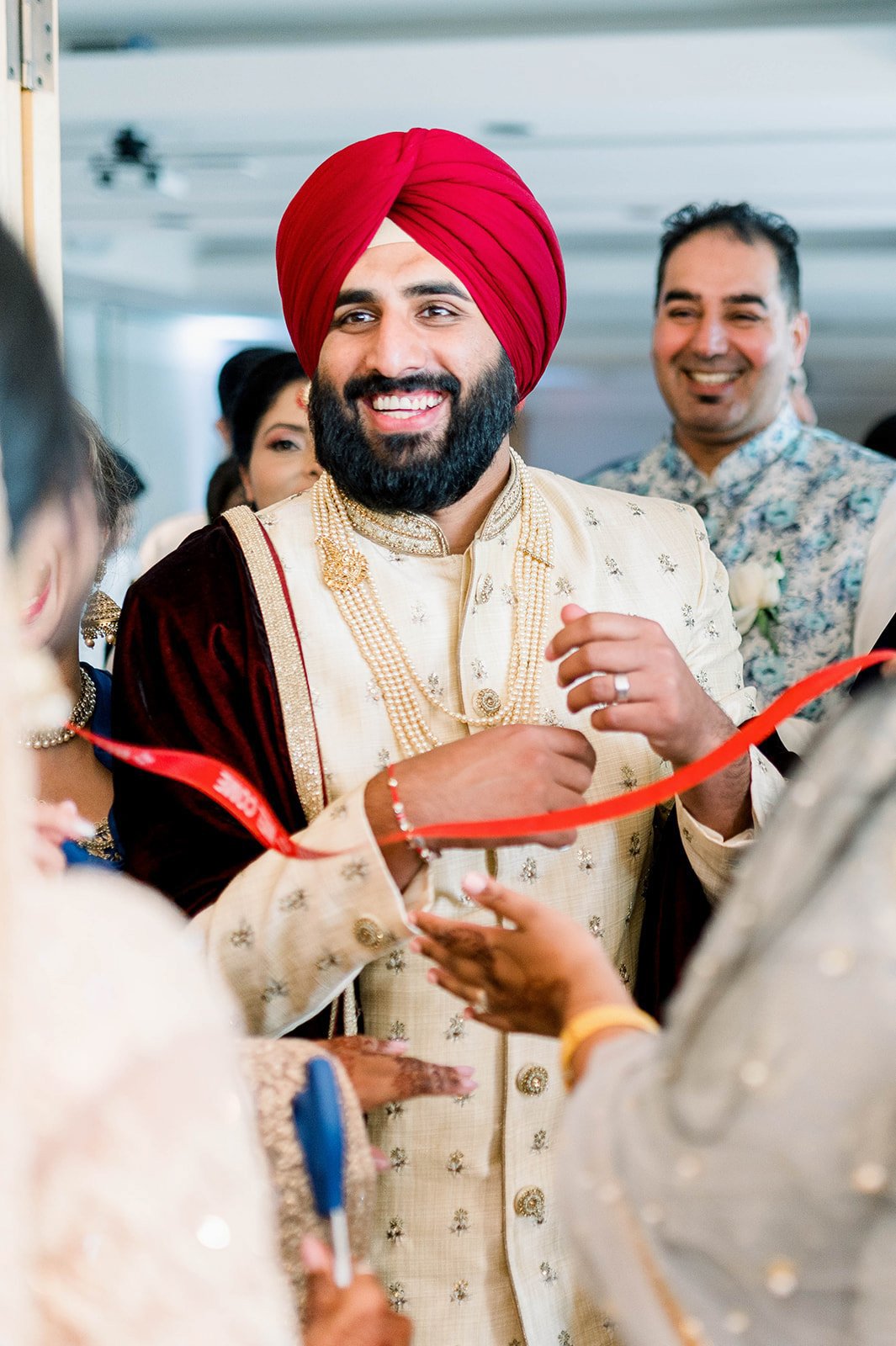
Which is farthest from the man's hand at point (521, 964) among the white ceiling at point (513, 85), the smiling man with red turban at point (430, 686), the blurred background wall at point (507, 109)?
the white ceiling at point (513, 85)

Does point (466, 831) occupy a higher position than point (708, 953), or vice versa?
point (708, 953)

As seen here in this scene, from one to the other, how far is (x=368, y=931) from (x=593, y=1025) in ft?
1.59

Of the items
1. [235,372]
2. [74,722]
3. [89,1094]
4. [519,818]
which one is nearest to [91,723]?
[74,722]

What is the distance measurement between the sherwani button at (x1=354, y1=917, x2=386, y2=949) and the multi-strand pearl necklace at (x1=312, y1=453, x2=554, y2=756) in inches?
10.9

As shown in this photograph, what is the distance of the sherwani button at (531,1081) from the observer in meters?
1.55

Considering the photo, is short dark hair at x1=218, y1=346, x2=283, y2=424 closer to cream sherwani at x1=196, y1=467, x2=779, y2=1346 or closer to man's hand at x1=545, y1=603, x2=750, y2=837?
cream sherwani at x1=196, y1=467, x2=779, y2=1346

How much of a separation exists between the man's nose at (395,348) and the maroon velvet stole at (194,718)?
311 mm

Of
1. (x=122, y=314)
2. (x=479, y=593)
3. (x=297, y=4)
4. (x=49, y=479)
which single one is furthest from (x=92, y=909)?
(x=122, y=314)

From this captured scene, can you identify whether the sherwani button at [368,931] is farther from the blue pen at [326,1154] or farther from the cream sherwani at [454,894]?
the blue pen at [326,1154]

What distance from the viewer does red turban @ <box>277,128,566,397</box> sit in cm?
169

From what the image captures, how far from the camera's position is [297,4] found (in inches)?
203

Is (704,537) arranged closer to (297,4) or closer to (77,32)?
(297,4)

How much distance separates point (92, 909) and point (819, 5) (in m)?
5.26

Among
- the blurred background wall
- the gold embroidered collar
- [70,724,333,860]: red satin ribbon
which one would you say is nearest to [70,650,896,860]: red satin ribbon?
[70,724,333,860]: red satin ribbon
